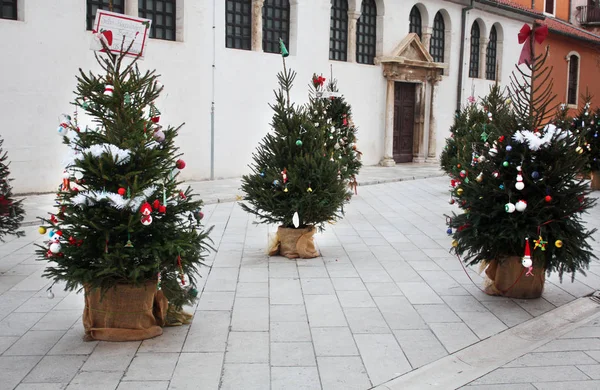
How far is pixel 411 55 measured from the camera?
24.1 m

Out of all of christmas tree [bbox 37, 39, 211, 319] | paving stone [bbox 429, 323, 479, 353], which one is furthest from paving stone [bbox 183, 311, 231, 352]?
paving stone [bbox 429, 323, 479, 353]

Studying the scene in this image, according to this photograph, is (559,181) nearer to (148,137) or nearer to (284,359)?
(284,359)

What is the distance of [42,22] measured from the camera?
1416cm

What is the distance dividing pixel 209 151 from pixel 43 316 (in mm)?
11818

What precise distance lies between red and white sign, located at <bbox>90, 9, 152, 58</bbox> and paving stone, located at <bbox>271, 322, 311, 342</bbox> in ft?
9.09

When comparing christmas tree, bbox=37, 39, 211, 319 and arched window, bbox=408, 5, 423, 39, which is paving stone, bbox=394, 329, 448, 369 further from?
arched window, bbox=408, 5, 423, 39

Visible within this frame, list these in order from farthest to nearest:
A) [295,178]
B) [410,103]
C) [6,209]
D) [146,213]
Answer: [410,103]
[295,178]
[6,209]
[146,213]

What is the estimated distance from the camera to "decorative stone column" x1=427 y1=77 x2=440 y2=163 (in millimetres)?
25094

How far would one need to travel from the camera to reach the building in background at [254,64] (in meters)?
14.2

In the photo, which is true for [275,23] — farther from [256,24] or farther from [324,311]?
[324,311]

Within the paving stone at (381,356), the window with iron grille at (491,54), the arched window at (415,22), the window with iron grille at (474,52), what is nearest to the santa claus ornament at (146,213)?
the paving stone at (381,356)

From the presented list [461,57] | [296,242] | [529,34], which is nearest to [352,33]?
[461,57]

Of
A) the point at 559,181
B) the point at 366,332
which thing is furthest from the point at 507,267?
the point at 366,332

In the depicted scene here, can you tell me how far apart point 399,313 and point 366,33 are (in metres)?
17.8
